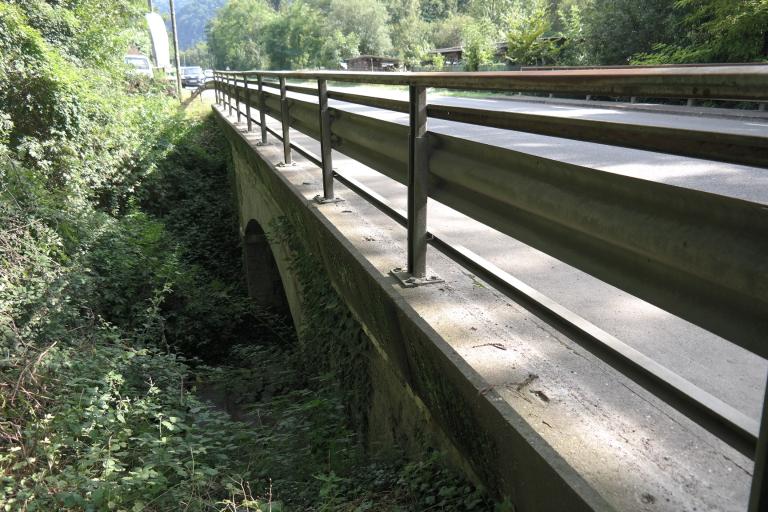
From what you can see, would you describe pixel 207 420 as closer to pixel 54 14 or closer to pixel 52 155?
pixel 52 155

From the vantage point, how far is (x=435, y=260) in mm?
3277

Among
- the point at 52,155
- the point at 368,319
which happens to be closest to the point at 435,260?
the point at 368,319

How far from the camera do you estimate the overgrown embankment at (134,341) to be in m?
3.21

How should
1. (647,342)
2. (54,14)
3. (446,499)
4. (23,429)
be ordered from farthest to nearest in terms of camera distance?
(54,14)
(23,429)
(647,342)
(446,499)

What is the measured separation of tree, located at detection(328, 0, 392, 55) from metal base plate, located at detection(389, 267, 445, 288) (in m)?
80.2

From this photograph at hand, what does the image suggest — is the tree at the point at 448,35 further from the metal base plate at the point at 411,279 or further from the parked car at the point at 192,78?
the metal base plate at the point at 411,279

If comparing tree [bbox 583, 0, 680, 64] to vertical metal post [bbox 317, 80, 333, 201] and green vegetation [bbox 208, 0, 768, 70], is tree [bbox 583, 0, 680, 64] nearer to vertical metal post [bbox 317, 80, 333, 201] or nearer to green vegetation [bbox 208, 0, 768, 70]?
green vegetation [bbox 208, 0, 768, 70]

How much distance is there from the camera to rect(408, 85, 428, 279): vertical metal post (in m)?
2.66

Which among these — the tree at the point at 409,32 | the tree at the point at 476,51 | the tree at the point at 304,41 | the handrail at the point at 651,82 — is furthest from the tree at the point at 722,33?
the tree at the point at 409,32

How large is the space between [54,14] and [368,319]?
1383cm

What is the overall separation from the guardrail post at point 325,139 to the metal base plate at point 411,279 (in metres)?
1.70

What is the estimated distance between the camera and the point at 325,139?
14.4ft

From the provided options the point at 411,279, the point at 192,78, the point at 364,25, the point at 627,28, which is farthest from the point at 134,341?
the point at 364,25

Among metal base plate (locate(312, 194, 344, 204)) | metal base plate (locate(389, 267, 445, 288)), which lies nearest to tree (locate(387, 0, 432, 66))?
metal base plate (locate(312, 194, 344, 204))
